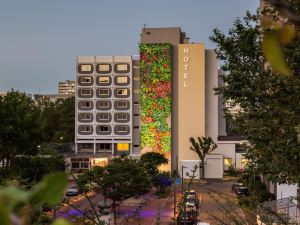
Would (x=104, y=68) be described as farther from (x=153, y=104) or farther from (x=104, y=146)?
(x=104, y=146)

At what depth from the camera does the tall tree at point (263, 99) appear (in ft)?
35.9

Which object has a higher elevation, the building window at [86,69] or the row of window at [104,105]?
the building window at [86,69]

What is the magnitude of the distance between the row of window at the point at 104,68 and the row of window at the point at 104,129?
662cm

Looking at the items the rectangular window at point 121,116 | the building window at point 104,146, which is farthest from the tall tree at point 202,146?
the building window at point 104,146

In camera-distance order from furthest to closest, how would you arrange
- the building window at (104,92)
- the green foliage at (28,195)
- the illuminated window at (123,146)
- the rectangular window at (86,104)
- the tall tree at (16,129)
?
the illuminated window at (123,146) → the rectangular window at (86,104) → the building window at (104,92) → the tall tree at (16,129) → the green foliage at (28,195)

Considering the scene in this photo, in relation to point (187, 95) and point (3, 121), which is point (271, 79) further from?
point (187, 95)

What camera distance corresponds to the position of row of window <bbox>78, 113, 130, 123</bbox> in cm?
6100

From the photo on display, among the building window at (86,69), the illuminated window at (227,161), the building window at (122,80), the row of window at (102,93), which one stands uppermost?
the building window at (86,69)

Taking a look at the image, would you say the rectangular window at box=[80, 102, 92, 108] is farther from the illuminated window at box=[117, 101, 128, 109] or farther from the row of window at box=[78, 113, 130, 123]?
the illuminated window at box=[117, 101, 128, 109]

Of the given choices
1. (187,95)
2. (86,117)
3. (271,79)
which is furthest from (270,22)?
(86,117)

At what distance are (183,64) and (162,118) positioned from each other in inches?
262

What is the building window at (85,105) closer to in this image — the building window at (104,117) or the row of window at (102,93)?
the row of window at (102,93)

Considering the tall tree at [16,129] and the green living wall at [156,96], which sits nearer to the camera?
the tall tree at [16,129]

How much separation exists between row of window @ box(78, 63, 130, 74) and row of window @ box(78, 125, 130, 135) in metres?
6.62
